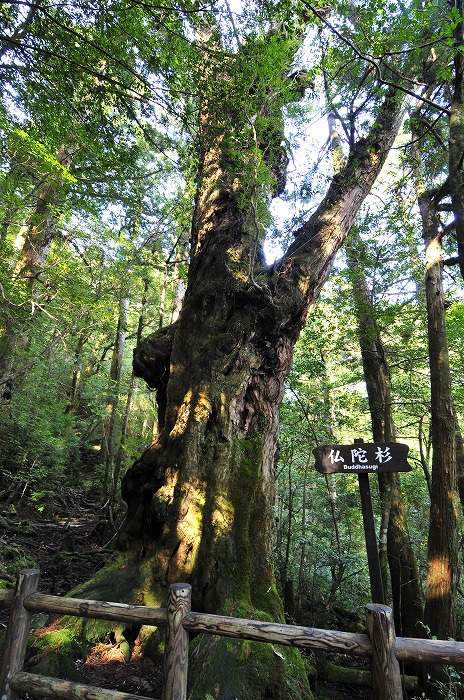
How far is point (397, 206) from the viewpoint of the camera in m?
7.77

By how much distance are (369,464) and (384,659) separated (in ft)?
6.46

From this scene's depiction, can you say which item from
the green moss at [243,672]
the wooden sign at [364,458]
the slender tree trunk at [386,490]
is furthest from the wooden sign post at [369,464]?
the slender tree trunk at [386,490]

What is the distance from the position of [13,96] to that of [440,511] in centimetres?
900

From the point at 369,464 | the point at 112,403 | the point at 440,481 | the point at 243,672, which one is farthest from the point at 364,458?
the point at 112,403

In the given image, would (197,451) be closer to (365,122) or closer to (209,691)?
(209,691)

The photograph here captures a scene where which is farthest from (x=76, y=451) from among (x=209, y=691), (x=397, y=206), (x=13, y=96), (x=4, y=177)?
(x=397, y=206)

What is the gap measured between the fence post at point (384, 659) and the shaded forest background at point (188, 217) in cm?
210

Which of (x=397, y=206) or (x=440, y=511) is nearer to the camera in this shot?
(x=440, y=511)

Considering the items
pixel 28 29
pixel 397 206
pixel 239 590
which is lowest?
pixel 239 590

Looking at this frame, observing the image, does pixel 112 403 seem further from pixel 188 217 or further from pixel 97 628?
pixel 97 628

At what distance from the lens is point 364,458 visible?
3855 mm

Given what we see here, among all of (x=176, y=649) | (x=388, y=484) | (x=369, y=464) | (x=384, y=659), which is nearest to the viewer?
(x=384, y=659)

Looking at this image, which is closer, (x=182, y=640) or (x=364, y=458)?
(x=182, y=640)

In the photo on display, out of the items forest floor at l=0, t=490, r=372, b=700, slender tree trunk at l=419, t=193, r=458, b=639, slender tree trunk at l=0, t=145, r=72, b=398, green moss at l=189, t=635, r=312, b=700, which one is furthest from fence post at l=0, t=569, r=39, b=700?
slender tree trunk at l=419, t=193, r=458, b=639
